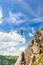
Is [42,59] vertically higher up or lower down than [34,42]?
lower down

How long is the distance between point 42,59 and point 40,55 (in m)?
8.20

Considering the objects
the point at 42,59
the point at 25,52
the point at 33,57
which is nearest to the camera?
the point at 42,59

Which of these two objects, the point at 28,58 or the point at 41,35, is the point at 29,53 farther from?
the point at 41,35

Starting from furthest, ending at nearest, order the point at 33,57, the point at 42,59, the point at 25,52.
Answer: the point at 25,52
the point at 33,57
the point at 42,59

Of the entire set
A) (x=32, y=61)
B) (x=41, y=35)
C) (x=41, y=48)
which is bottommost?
(x=32, y=61)

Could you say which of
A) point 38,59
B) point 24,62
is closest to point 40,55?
point 38,59

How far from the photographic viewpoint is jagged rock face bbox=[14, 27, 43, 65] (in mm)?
139600

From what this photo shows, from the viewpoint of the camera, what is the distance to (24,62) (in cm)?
14512

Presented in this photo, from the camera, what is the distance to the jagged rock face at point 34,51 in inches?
5496

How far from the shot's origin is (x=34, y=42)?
496ft

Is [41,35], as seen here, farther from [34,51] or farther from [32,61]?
[32,61]

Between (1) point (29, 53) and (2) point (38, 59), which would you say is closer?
(2) point (38, 59)

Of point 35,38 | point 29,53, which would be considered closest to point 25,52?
point 29,53

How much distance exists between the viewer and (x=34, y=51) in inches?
5733
